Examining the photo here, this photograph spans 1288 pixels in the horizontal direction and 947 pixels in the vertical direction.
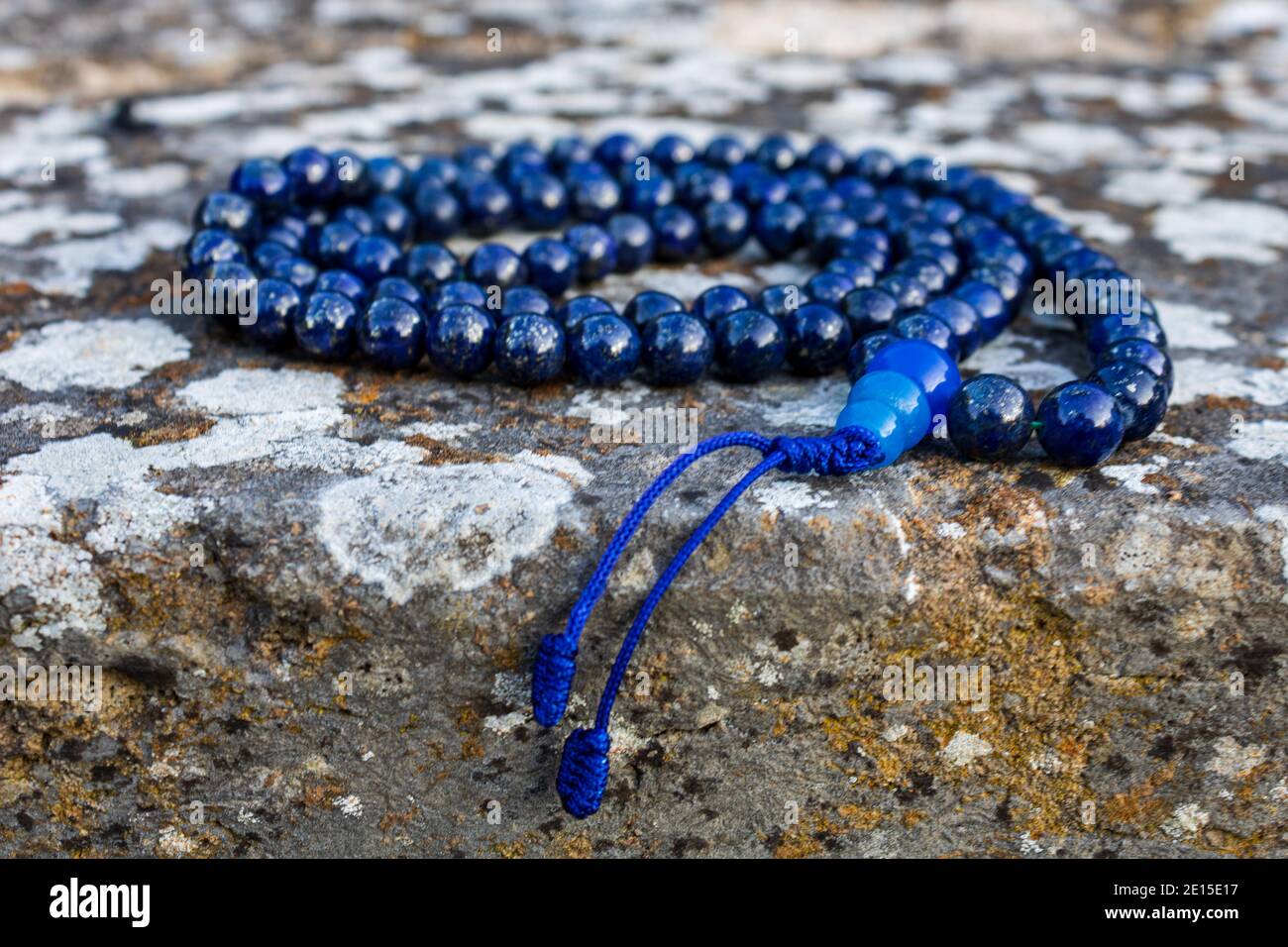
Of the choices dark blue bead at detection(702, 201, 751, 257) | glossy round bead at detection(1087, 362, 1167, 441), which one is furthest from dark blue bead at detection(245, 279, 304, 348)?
glossy round bead at detection(1087, 362, 1167, 441)

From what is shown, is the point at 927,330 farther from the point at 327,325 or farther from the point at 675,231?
the point at 327,325

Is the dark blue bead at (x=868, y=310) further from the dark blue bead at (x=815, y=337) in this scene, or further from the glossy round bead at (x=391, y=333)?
the glossy round bead at (x=391, y=333)

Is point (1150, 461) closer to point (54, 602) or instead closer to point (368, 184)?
point (54, 602)

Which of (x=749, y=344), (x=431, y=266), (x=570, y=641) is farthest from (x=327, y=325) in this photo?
(x=570, y=641)

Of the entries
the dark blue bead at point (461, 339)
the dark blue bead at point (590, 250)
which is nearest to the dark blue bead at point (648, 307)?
the dark blue bead at point (461, 339)

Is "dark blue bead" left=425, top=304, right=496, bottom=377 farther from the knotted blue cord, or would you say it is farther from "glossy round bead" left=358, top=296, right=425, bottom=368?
the knotted blue cord
